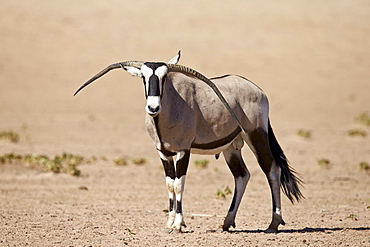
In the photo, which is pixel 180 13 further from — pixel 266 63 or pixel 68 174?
pixel 68 174

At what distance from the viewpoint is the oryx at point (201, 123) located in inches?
301

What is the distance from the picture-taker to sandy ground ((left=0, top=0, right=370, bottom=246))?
8836mm

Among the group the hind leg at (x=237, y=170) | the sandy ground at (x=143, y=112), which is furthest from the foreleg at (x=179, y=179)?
the hind leg at (x=237, y=170)

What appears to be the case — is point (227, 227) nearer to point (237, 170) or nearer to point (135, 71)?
point (237, 170)

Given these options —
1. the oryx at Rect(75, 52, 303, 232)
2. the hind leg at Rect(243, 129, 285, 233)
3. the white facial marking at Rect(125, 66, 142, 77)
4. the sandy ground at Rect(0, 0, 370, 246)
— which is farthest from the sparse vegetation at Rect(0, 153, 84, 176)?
the white facial marking at Rect(125, 66, 142, 77)

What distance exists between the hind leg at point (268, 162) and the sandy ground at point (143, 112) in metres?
0.25

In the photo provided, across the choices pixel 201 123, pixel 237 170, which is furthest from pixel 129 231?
pixel 237 170

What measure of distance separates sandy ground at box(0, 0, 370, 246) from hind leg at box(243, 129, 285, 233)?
0.83ft

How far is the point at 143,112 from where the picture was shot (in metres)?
27.8

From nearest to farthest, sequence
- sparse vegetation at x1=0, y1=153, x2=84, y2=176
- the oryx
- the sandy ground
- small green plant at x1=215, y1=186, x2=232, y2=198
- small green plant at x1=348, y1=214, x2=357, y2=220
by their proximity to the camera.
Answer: the oryx → the sandy ground → small green plant at x1=348, y1=214, x2=357, y2=220 → small green plant at x1=215, y1=186, x2=232, y2=198 → sparse vegetation at x1=0, y1=153, x2=84, y2=176

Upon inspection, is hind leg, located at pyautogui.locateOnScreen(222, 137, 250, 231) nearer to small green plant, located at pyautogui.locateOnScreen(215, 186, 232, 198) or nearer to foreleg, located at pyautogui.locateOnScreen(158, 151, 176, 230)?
foreleg, located at pyautogui.locateOnScreen(158, 151, 176, 230)

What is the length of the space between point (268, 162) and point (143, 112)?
19.6 meters

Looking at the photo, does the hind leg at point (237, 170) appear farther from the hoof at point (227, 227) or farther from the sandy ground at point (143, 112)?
the sandy ground at point (143, 112)

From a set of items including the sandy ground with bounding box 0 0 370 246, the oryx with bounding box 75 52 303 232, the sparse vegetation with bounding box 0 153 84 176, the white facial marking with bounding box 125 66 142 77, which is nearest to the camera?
the white facial marking with bounding box 125 66 142 77
